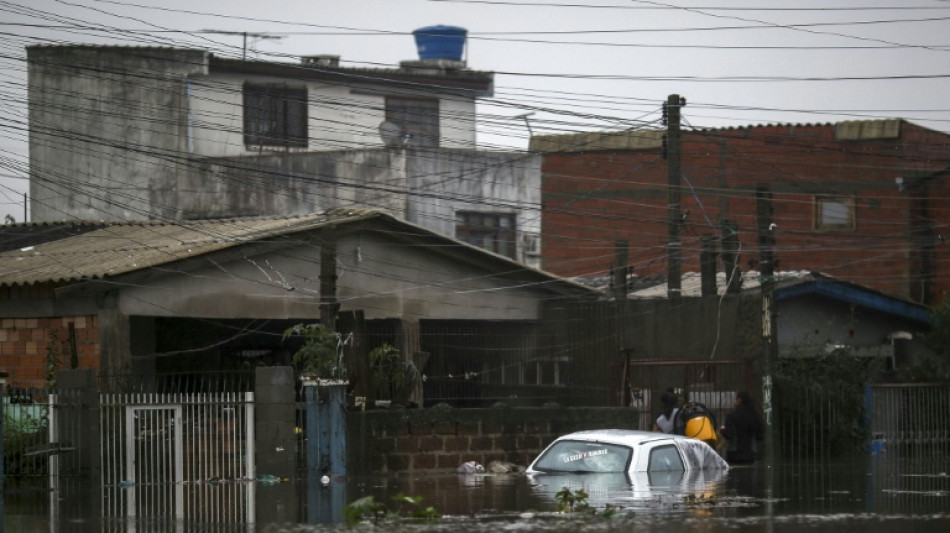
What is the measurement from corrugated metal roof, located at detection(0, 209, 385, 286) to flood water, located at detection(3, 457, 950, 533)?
19.8 feet

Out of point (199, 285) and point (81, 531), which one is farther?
point (199, 285)

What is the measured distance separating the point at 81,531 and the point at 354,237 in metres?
15.2

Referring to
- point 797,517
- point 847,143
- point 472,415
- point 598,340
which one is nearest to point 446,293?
point 598,340

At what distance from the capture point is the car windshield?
19.7m

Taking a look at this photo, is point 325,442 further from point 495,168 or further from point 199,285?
point 495,168

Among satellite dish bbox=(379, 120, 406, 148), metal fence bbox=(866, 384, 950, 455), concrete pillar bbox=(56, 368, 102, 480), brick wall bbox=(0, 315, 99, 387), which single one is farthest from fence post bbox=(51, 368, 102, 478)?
satellite dish bbox=(379, 120, 406, 148)

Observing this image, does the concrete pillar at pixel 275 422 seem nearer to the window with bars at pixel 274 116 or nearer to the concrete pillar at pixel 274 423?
the concrete pillar at pixel 274 423

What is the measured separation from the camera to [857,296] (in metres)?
35.8

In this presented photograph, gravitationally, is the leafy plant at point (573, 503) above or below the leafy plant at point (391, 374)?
below

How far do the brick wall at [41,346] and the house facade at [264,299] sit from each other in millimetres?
28

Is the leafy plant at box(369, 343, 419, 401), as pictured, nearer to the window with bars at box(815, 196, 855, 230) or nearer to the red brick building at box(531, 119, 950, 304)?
the red brick building at box(531, 119, 950, 304)

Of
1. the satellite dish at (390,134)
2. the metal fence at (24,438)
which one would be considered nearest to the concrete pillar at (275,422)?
the metal fence at (24,438)

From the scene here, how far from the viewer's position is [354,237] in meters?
30.5

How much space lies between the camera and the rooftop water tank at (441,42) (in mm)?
48656
